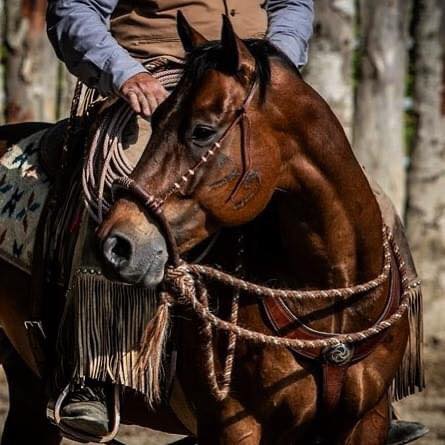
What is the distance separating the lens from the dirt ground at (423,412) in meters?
9.25

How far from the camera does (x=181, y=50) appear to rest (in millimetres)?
5992

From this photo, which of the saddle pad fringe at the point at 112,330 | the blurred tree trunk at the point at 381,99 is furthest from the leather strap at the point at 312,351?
the blurred tree trunk at the point at 381,99

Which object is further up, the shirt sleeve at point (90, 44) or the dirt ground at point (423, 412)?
the shirt sleeve at point (90, 44)

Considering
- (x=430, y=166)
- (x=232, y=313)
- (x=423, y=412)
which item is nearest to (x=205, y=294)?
(x=232, y=313)

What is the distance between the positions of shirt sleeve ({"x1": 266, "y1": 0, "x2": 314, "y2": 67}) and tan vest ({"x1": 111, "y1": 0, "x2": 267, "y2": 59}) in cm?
10

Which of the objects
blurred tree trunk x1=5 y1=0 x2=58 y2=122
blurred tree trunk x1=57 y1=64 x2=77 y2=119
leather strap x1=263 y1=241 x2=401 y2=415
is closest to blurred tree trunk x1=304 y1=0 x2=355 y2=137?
blurred tree trunk x1=57 y1=64 x2=77 y2=119

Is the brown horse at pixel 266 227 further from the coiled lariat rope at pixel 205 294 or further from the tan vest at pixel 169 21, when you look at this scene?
the tan vest at pixel 169 21

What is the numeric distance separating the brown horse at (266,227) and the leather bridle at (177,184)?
1cm

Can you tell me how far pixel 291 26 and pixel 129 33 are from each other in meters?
0.64

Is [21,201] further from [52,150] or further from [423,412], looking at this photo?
[423,412]

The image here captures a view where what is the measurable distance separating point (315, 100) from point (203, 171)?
20.4 inches

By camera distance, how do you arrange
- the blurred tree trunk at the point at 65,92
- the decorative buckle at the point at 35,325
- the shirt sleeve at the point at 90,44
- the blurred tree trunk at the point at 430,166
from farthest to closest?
the blurred tree trunk at the point at 430,166 < the blurred tree trunk at the point at 65,92 < the decorative buckle at the point at 35,325 < the shirt sleeve at the point at 90,44

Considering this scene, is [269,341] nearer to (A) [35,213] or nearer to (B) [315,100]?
(B) [315,100]

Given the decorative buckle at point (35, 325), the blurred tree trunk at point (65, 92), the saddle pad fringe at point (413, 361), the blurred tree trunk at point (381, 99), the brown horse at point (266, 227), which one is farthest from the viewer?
the blurred tree trunk at point (381, 99)
